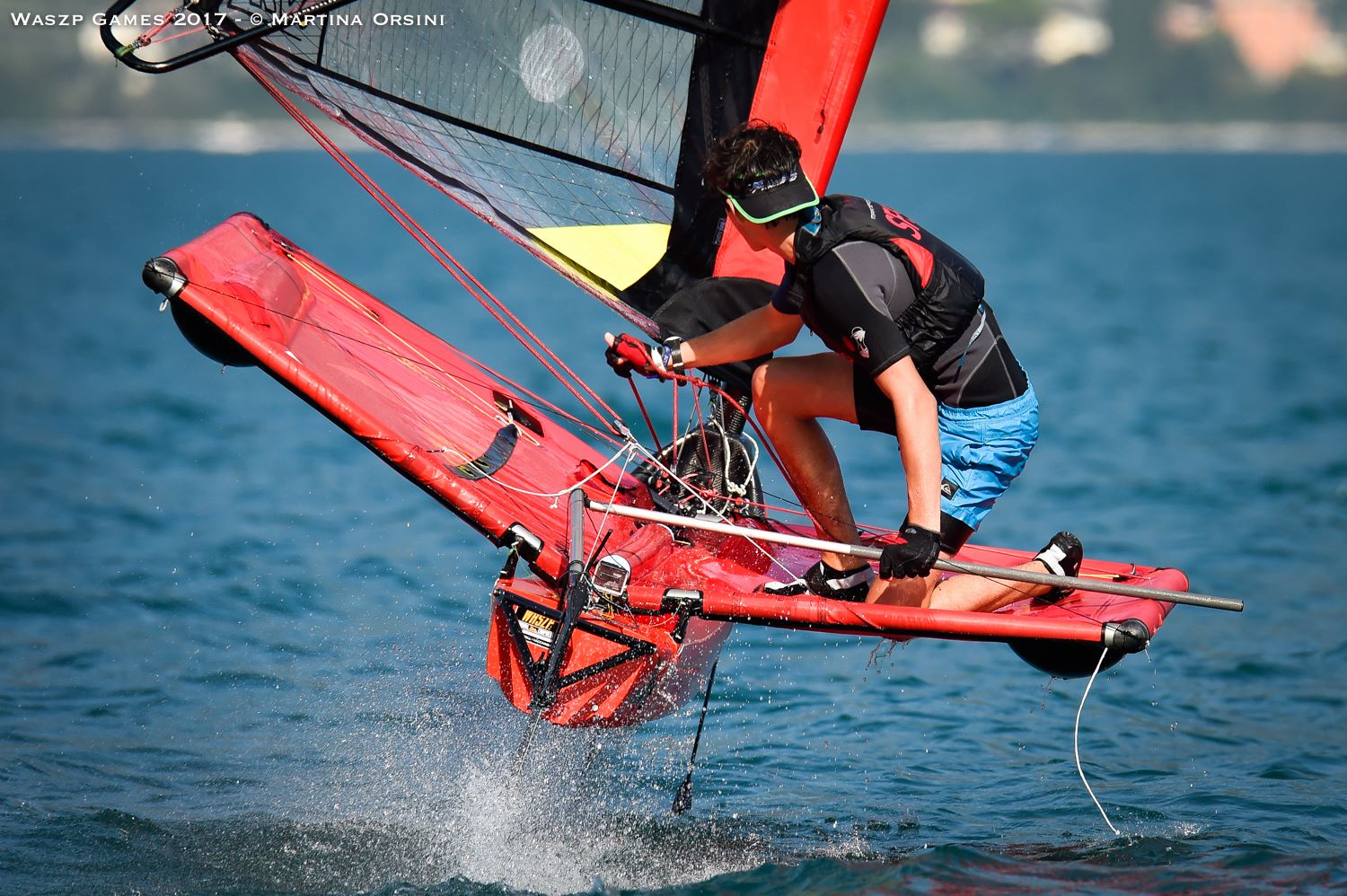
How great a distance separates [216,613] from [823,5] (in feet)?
13.7

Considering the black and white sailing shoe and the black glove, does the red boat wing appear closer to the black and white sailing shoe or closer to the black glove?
the black and white sailing shoe

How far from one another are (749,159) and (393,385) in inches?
67.8

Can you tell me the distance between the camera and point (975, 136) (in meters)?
168

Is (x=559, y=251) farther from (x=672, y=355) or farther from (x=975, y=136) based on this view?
(x=975, y=136)

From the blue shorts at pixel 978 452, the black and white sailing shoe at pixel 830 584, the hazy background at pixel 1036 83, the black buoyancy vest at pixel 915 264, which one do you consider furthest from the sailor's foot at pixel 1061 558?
the hazy background at pixel 1036 83

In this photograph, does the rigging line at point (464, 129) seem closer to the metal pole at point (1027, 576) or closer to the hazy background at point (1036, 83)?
the metal pole at point (1027, 576)

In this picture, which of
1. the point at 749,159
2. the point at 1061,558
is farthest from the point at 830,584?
the point at 749,159

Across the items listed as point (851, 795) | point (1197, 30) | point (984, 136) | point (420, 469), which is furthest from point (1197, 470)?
point (1197, 30)

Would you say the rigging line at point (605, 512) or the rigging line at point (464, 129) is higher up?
the rigging line at point (464, 129)

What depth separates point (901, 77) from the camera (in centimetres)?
17050

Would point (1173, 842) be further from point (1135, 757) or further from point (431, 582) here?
point (431, 582)

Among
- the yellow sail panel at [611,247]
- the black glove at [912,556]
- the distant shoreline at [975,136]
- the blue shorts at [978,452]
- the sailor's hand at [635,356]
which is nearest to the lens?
the black glove at [912,556]

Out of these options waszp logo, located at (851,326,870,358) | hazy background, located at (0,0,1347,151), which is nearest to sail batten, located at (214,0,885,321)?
waszp logo, located at (851,326,870,358)

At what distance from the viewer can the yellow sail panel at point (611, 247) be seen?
5816mm
